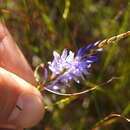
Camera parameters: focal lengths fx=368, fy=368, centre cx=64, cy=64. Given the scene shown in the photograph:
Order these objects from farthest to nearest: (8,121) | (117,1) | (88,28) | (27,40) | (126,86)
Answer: (88,28), (117,1), (126,86), (27,40), (8,121)

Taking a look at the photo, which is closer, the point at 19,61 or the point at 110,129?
the point at 19,61

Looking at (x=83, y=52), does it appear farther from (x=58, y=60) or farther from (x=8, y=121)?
(x=8, y=121)

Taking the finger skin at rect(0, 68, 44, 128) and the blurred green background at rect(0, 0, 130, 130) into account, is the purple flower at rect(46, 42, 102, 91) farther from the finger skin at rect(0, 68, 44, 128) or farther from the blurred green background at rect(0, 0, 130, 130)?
the blurred green background at rect(0, 0, 130, 130)

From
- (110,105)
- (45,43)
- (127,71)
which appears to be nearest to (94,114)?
(110,105)

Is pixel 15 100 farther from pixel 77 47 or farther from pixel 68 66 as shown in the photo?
pixel 77 47

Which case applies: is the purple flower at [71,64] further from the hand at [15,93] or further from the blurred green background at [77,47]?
the blurred green background at [77,47]

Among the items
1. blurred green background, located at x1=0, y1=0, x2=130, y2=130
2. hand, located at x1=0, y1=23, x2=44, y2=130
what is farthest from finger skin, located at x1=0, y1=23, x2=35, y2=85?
blurred green background, located at x1=0, y1=0, x2=130, y2=130
